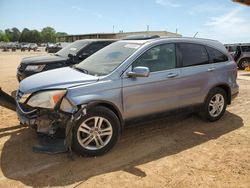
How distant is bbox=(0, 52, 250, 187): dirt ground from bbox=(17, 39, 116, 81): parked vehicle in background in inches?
120

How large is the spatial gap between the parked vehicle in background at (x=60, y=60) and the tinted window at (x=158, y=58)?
4280 mm

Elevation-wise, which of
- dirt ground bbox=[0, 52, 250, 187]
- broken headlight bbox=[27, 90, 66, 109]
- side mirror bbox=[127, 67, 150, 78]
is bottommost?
dirt ground bbox=[0, 52, 250, 187]

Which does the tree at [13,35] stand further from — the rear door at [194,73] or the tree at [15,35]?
the rear door at [194,73]

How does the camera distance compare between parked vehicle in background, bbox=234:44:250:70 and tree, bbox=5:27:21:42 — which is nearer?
parked vehicle in background, bbox=234:44:250:70

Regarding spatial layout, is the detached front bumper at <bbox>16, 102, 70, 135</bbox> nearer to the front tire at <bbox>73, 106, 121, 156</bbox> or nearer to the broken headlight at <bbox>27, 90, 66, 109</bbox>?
the broken headlight at <bbox>27, 90, 66, 109</bbox>

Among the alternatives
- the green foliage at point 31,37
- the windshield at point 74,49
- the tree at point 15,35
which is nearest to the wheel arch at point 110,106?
the windshield at point 74,49

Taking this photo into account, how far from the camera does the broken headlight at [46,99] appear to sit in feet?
13.4

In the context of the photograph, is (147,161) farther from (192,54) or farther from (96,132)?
(192,54)

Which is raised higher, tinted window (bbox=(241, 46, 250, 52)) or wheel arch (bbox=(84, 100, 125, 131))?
tinted window (bbox=(241, 46, 250, 52))

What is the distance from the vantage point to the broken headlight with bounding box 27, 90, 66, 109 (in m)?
4.09

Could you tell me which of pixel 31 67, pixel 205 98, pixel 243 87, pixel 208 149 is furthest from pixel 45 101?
pixel 243 87

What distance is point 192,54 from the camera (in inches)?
220

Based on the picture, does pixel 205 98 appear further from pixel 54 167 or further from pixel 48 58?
pixel 48 58

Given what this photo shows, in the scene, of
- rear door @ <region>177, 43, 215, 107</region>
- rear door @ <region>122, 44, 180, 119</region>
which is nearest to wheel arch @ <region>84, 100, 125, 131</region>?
rear door @ <region>122, 44, 180, 119</region>
